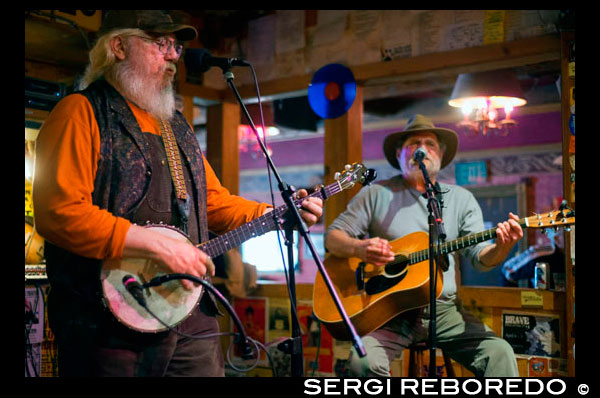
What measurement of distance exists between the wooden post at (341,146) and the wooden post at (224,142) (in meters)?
0.87

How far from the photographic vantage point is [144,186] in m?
2.20

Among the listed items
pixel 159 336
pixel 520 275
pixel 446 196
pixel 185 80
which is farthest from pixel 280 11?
pixel 159 336

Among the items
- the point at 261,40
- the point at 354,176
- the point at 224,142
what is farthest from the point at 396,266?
the point at 261,40

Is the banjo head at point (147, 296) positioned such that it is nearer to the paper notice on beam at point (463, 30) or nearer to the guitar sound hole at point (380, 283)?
the guitar sound hole at point (380, 283)

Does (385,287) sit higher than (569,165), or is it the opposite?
(569,165)

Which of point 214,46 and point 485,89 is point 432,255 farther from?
point 214,46

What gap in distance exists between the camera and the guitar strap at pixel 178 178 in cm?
227

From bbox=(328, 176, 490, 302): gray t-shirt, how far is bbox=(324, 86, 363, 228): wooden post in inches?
30.7

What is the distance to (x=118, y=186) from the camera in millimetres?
2160

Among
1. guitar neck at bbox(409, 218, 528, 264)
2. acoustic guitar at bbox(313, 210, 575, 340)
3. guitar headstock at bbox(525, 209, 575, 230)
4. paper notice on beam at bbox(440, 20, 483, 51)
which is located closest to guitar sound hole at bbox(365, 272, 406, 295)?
acoustic guitar at bbox(313, 210, 575, 340)

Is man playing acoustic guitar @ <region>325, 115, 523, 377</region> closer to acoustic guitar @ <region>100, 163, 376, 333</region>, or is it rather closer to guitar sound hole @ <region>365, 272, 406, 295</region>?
guitar sound hole @ <region>365, 272, 406, 295</region>

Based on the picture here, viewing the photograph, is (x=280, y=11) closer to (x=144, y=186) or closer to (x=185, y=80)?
(x=185, y=80)

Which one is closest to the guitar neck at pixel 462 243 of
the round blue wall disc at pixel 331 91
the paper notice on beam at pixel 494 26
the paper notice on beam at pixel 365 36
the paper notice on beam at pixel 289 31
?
the round blue wall disc at pixel 331 91

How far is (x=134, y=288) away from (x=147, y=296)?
62 mm
